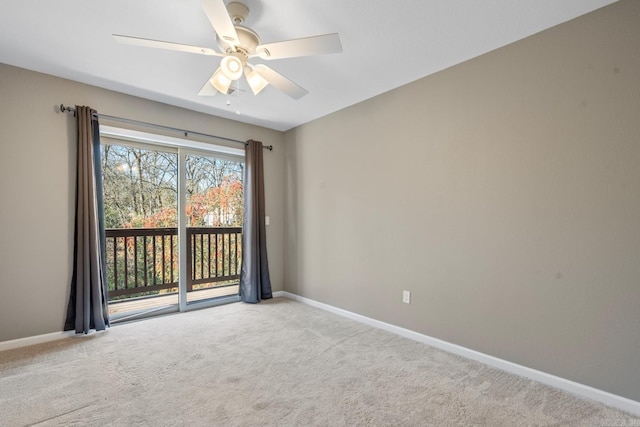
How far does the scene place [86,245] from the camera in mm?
2857

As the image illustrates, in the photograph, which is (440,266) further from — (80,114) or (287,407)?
(80,114)

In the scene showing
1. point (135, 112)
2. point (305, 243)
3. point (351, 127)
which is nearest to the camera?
point (135, 112)

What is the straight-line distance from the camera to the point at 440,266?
269cm

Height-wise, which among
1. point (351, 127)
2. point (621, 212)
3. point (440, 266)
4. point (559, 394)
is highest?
point (351, 127)

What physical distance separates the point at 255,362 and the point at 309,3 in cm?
258

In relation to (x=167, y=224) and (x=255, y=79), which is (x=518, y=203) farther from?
(x=167, y=224)

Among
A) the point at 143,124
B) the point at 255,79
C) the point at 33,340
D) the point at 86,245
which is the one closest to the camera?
the point at 255,79

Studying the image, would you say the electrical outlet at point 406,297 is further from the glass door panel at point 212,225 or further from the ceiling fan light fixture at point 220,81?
the glass door panel at point 212,225

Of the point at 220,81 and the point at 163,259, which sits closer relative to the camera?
the point at 220,81

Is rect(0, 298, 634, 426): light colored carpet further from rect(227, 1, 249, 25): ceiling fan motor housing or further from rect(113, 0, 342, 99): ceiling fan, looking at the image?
rect(227, 1, 249, 25): ceiling fan motor housing

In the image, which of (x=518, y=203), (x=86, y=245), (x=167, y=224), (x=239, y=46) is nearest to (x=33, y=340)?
(x=86, y=245)

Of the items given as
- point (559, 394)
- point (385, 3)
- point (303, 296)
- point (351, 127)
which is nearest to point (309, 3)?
point (385, 3)

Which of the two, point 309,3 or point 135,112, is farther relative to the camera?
point 135,112

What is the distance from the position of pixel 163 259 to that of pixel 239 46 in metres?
3.34
